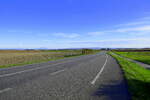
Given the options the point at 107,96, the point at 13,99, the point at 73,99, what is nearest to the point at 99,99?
the point at 107,96

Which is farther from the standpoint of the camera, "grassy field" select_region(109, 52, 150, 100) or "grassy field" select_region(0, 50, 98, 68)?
"grassy field" select_region(0, 50, 98, 68)

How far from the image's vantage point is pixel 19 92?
545 cm

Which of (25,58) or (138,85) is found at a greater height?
(138,85)

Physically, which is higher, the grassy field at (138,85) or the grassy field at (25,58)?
the grassy field at (138,85)

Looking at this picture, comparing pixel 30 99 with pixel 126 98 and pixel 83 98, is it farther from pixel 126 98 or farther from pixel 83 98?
pixel 126 98

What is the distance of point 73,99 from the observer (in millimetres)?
4836

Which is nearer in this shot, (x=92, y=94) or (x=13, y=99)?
(x=13, y=99)

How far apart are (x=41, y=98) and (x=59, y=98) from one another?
25.0 inches

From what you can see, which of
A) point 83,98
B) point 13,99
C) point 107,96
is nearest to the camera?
point 13,99

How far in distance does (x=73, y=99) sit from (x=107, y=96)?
1398 millimetres

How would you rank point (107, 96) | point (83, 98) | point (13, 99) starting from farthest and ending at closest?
point (107, 96) < point (83, 98) < point (13, 99)

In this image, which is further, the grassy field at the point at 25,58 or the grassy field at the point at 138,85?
the grassy field at the point at 25,58

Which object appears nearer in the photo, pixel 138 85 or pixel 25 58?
pixel 138 85

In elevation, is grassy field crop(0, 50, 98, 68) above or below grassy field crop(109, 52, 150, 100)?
below
